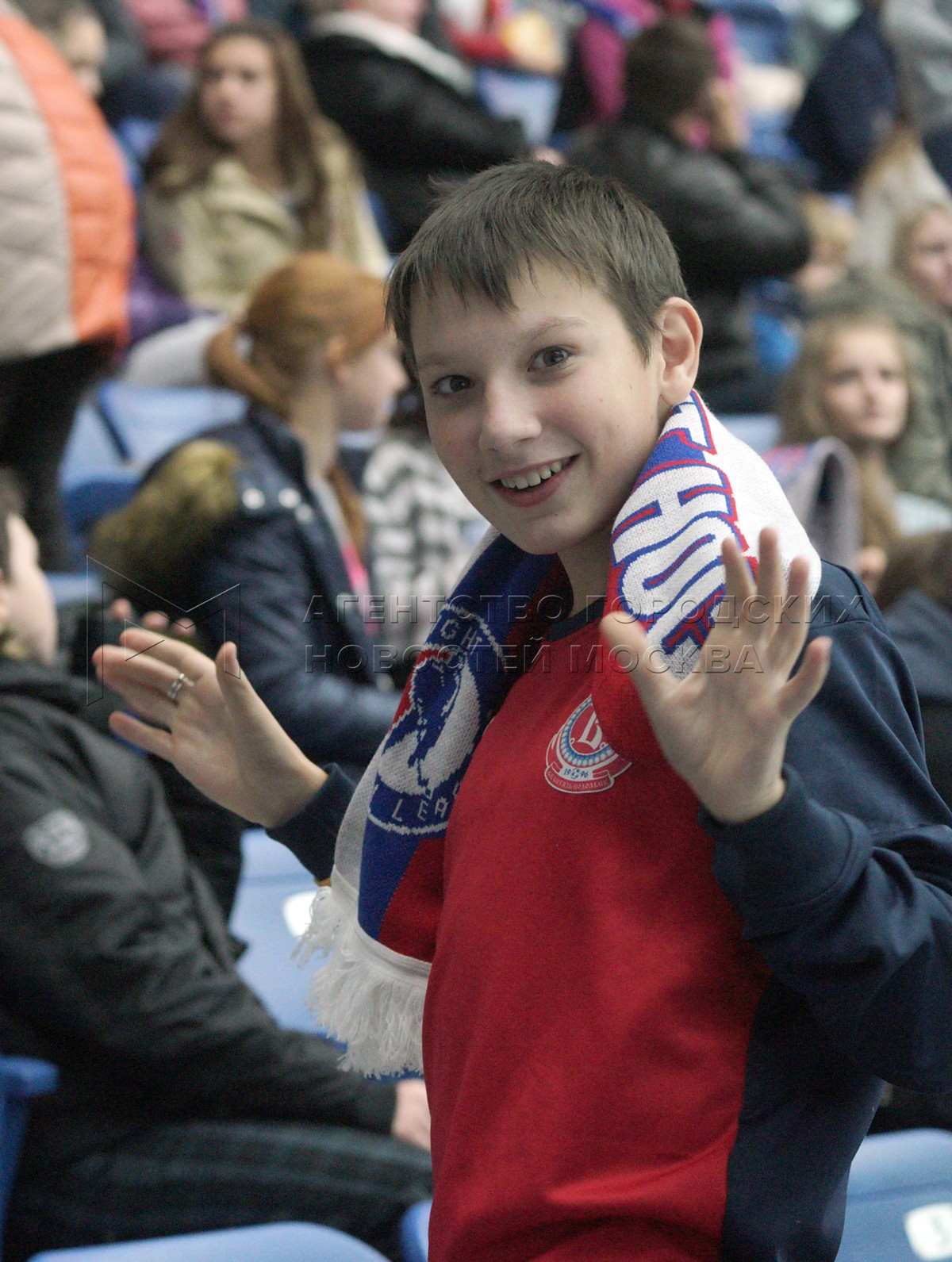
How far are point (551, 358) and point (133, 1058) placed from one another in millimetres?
1170

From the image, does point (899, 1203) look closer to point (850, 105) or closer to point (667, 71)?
point (667, 71)

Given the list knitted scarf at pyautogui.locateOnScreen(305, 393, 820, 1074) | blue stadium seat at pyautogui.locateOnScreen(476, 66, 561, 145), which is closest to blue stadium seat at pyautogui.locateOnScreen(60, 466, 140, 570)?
knitted scarf at pyautogui.locateOnScreen(305, 393, 820, 1074)

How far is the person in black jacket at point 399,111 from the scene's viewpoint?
4.44 m

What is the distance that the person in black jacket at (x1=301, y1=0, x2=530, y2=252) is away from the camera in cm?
444

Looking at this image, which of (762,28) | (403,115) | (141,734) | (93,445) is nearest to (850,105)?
(762,28)

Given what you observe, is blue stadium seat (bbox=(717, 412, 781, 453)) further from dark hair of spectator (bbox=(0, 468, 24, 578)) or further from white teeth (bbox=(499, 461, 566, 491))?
white teeth (bbox=(499, 461, 566, 491))

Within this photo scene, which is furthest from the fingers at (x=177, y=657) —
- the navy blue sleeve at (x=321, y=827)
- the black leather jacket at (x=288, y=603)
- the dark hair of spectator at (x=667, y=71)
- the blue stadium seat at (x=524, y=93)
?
the blue stadium seat at (x=524, y=93)

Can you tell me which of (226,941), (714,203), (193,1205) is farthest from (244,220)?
(193,1205)

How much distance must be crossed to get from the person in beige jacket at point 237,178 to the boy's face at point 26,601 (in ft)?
6.47

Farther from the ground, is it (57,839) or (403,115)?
(403,115)

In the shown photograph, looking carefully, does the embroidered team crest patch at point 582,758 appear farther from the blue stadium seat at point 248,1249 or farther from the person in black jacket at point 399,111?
the person in black jacket at point 399,111

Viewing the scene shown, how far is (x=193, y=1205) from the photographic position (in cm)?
176

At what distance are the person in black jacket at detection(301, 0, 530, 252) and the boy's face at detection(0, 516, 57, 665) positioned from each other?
2.56m

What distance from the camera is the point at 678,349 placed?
1078 millimetres
